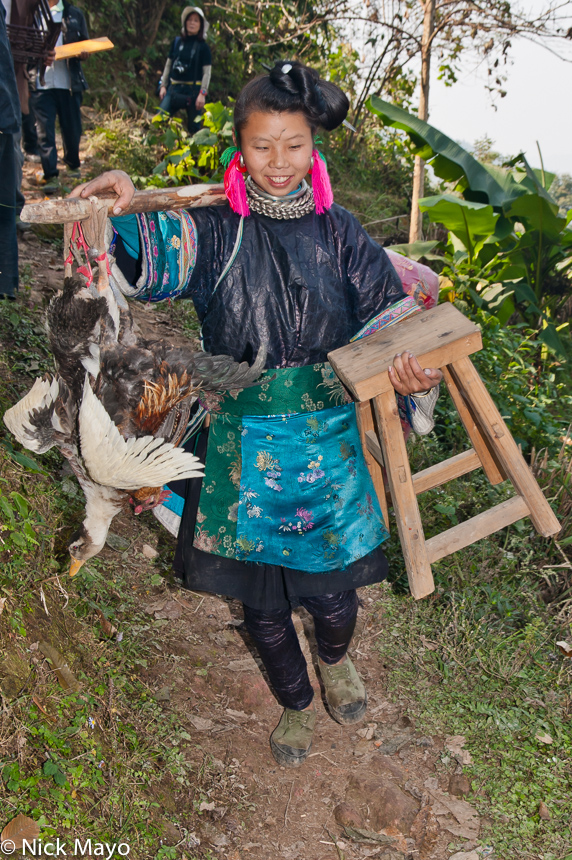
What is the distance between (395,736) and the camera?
2658mm

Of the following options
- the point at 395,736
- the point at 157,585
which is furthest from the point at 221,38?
the point at 395,736

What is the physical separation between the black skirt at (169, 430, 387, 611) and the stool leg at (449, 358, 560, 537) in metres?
0.59

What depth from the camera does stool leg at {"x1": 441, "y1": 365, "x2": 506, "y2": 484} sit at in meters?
2.14

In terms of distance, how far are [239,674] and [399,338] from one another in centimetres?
166

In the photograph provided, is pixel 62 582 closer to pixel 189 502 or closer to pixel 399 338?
pixel 189 502

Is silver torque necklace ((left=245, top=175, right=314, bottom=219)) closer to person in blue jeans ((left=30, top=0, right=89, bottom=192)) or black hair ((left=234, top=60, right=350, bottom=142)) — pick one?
black hair ((left=234, top=60, right=350, bottom=142))

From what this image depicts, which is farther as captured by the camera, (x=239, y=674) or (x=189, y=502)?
(x=239, y=674)

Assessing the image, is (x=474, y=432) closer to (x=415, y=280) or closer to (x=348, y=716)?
(x=415, y=280)

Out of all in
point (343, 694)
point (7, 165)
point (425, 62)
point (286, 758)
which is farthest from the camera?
point (425, 62)

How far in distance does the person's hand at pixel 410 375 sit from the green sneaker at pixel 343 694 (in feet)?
4.34

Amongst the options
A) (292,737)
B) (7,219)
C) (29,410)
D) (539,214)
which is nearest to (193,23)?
(539,214)

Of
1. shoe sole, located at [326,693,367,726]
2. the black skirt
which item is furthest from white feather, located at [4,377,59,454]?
shoe sole, located at [326,693,367,726]

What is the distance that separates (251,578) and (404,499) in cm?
57

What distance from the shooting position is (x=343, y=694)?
2633 mm
